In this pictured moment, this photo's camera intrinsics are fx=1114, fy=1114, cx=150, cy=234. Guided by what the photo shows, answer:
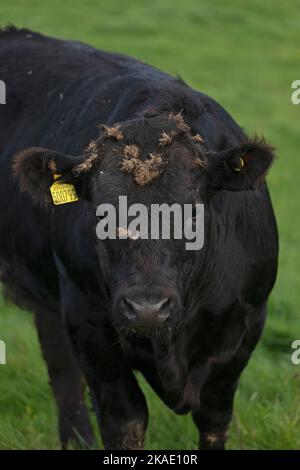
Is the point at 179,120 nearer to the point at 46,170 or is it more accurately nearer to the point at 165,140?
the point at 165,140

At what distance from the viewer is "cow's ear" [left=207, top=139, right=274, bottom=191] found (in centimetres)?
430

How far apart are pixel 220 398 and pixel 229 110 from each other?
11.6 meters

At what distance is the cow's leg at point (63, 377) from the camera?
6023 millimetres

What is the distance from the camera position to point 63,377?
612 cm

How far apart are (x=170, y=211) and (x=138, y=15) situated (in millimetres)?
19113

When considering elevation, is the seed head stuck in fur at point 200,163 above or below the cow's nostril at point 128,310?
above

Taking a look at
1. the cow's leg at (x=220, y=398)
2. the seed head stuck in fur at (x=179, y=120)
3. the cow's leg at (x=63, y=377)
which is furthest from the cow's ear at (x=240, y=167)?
the cow's leg at (x=63, y=377)

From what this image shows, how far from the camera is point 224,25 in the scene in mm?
22391

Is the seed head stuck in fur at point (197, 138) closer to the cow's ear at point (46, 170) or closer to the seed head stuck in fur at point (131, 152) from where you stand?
the seed head stuck in fur at point (131, 152)

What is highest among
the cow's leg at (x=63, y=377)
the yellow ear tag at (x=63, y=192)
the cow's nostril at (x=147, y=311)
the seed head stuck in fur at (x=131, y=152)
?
the seed head stuck in fur at (x=131, y=152)

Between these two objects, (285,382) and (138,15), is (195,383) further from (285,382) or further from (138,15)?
(138,15)

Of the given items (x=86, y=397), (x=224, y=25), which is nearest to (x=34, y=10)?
(x=224, y=25)

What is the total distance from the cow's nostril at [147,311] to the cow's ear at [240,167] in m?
0.70

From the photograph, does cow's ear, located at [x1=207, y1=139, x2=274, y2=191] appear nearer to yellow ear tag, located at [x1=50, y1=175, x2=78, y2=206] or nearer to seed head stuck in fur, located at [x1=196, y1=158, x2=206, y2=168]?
seed head stuck in fur, located at [x1=196, y1=158, x2=206, y2=168]
